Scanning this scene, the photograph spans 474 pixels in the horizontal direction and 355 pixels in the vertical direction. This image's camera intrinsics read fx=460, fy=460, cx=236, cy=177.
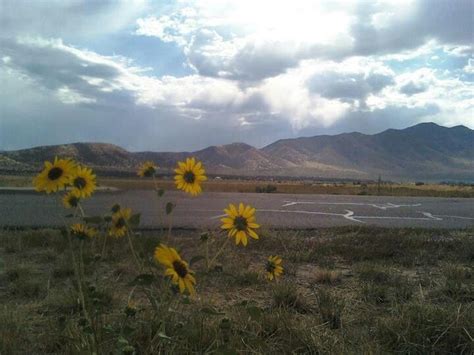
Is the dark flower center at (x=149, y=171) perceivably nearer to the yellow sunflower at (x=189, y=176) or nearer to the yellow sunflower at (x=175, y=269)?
the yellow sunflower at (x=189, y=176)

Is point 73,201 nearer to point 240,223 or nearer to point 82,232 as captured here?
point 82,232

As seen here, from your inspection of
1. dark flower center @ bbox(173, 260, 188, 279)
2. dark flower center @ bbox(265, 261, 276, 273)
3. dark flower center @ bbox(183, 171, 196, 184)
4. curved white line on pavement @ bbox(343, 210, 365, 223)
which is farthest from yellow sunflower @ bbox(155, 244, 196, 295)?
curved white line on pavement @ bbox(343, 210, 365, 223)

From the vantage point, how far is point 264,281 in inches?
188

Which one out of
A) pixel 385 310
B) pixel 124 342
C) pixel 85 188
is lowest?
pixel 385 310

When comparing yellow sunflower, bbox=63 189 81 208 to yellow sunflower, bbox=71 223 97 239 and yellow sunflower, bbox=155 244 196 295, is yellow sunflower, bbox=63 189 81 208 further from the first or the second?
yellow sunflower, bbox=155 244 196 295

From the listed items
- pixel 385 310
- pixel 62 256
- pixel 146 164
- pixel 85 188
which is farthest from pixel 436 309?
pixel 62 256

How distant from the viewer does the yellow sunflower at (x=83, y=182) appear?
2.42 m

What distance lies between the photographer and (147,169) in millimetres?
2738

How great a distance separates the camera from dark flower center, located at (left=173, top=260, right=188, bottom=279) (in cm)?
201

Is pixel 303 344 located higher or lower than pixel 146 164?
lower

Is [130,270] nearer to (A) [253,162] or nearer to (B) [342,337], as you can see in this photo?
(B) [342,337]

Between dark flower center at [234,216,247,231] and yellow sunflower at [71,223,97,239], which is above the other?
dark flower center at [234,216,247,231]

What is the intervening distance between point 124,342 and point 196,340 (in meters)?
1.01

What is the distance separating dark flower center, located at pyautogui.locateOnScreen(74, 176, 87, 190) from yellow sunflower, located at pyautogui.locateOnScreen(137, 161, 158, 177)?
14.8 inches
